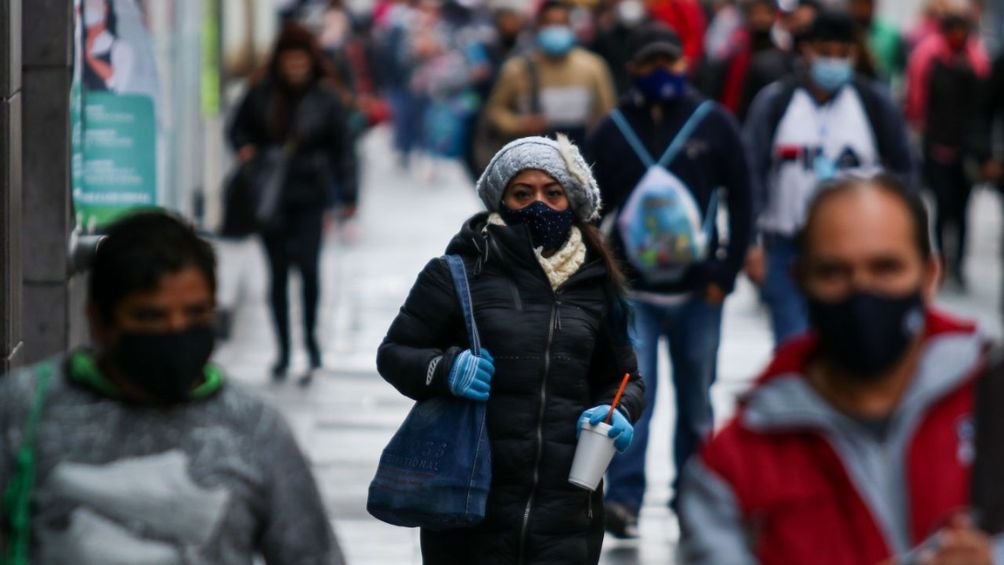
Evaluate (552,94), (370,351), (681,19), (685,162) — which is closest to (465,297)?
(685,162)

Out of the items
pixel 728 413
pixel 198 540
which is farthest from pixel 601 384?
pixel 728 413

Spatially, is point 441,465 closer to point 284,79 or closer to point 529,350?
point 529,350

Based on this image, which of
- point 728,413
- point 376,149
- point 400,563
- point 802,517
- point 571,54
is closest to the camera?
point 802,517

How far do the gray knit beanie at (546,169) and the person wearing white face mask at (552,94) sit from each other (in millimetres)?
7417

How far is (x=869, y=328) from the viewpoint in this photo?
10.5 ft

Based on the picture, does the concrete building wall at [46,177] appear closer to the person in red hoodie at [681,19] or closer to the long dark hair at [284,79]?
the long dark hair at [284,79]

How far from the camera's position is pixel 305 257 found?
38.7 ft

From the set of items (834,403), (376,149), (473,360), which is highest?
(834,403)

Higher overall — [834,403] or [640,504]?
[834,403]

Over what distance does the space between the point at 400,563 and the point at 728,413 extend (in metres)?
3.79

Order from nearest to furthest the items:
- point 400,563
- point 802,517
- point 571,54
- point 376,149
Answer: point 802,517
point 400,563
point 571,54
point 376,149

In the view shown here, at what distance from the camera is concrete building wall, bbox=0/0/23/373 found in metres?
6.83

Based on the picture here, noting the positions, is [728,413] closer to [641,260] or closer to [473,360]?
[641,260]

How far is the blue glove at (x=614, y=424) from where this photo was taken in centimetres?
548
